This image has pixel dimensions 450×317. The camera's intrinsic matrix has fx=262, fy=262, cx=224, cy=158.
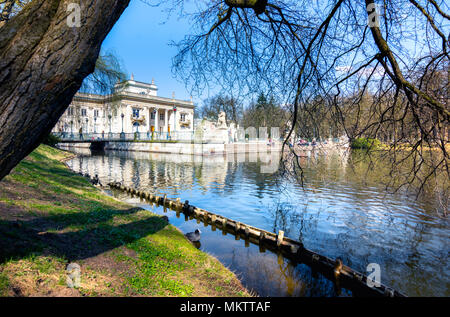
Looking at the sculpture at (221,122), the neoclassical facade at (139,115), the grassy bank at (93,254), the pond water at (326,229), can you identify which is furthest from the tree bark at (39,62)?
the neoclassical facade at (139,115)

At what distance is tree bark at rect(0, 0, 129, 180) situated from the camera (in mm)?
1853

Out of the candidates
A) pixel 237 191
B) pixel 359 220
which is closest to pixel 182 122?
pixel 237 191

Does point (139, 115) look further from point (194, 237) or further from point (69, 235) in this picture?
point (69, 235)

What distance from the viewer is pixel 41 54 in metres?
1.88

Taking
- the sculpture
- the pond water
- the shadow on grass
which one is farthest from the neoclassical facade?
the shadow on grass

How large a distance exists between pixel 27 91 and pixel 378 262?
28.9 ft

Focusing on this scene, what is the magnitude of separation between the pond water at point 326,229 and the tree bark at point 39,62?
3.73 m

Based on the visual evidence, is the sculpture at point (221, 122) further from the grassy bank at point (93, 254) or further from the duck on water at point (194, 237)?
the grassy bank at point (93, 254)

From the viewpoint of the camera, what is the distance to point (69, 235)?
220 inches

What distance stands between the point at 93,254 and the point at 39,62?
4232 millimetres

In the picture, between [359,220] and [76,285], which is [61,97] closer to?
[76,285]

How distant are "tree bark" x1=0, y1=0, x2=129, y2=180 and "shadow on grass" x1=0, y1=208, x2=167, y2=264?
2880mm

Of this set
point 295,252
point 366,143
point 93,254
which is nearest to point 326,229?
point 295,252

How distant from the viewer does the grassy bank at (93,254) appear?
376 centimetres
